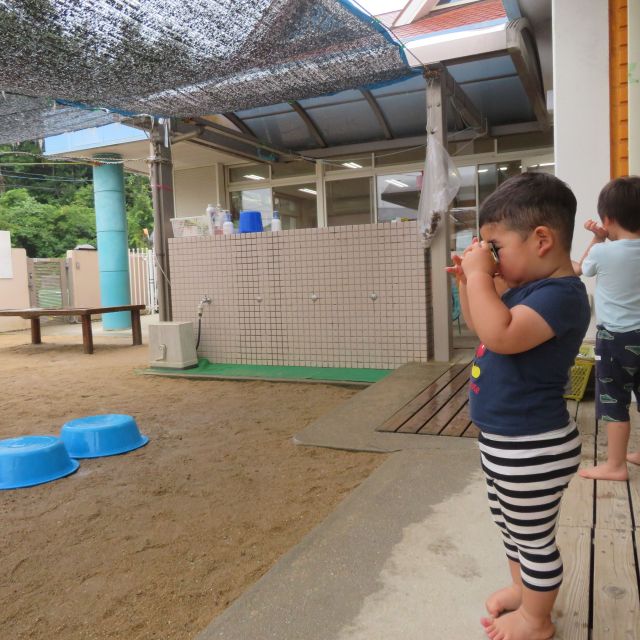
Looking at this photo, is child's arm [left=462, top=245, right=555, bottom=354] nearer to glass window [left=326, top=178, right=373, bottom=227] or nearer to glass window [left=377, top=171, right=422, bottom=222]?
glass window [left=377, top=171, right=422, bottom=222]

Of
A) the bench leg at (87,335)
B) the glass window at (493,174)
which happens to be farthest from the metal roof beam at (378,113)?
the bench leg at (87,335)

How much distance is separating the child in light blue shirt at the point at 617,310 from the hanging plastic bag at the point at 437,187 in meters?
3.33

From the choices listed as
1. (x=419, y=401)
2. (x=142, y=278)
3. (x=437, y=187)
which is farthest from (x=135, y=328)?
(x=419, y=401)

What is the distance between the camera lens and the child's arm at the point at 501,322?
1.23 metres

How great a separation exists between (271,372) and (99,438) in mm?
2758

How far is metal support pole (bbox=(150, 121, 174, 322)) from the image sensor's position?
23.2 feet

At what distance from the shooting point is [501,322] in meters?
1.23

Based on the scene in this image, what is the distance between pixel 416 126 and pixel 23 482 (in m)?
7.60

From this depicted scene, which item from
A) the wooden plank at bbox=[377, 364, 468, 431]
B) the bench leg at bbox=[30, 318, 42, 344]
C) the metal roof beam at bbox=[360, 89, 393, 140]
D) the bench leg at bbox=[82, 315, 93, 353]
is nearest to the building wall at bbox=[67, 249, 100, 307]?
the bench leg at bbox=[30, 318, 42, 344]

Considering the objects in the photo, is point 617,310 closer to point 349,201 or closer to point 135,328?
point 349,201

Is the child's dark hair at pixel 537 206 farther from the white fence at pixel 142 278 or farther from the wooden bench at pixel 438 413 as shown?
the white fence at pixel 142 278

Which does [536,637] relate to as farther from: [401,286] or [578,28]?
[401,286]

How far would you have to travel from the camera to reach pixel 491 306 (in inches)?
49.2

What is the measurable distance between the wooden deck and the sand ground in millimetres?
1109
